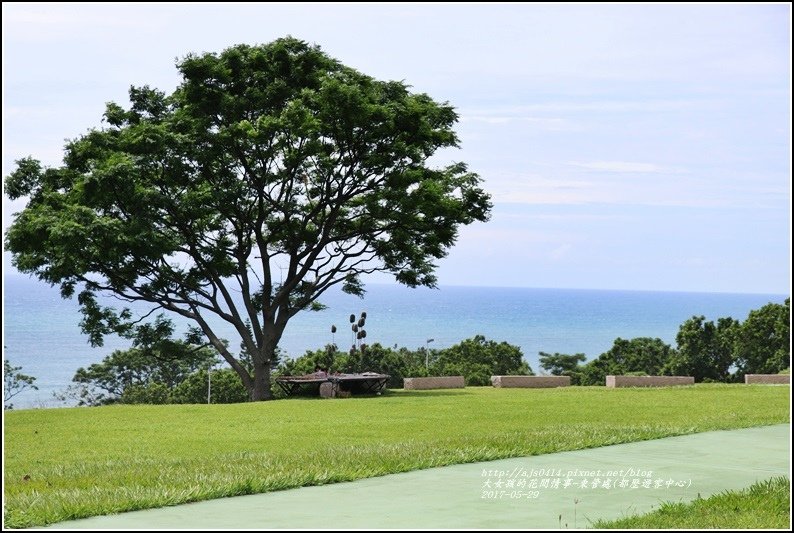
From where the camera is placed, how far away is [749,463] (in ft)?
31.5

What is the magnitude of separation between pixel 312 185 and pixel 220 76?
3.88 metres

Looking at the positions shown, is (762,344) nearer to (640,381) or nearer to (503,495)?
(640,381)

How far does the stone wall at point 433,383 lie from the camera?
88.2 ft

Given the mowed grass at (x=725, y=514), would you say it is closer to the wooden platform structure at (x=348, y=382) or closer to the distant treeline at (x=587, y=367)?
the wooden platform structure at (x=348, y=382)

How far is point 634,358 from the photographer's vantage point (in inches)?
1668

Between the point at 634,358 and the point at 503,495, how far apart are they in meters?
36.1

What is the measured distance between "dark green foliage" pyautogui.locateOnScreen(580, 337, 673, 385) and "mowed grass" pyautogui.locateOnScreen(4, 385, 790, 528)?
18439mm

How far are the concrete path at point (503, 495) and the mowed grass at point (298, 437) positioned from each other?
1.15 feet

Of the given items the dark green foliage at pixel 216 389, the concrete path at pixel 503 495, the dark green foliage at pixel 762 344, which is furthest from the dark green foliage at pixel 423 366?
the concrete path at pixel 503 495

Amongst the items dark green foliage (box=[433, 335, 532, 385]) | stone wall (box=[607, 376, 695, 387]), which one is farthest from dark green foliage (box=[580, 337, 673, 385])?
stone wall (box=[607, 376, 695, 387])

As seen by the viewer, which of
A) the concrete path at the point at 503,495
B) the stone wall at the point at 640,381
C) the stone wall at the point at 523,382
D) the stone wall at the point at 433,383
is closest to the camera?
the concrete path at the point at 503,495

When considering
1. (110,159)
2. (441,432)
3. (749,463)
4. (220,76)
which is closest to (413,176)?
(220,76)

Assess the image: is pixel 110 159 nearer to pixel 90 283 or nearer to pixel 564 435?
pixel 90 283

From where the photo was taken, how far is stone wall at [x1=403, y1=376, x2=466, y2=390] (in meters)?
26.9
